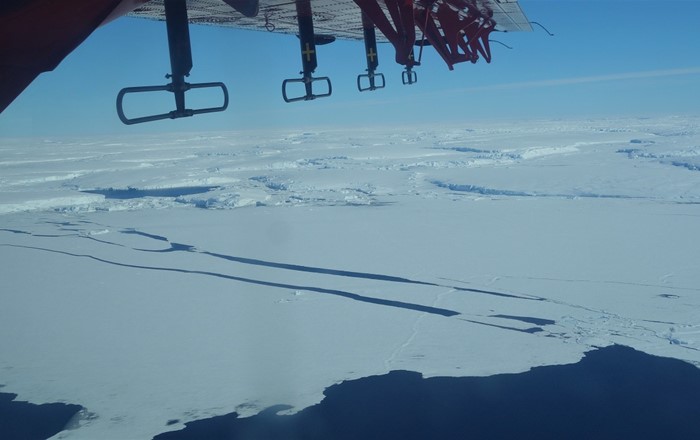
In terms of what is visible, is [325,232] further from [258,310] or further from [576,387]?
[576,387]

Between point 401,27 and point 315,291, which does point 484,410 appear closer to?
point 401,27

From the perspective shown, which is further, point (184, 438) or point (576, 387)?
point (576, 387)

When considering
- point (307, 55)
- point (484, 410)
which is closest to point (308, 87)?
point (307, 55)

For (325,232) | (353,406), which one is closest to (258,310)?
(353,406)

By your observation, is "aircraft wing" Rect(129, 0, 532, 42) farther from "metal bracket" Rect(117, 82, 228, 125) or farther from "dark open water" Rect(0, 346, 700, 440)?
"dark open water" Rect(0, 346, 700, 440)

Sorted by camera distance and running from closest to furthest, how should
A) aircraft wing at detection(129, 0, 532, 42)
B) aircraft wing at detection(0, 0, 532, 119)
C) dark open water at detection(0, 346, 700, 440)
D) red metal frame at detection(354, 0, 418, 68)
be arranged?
aircraft wing at detection(0, 0, 532, 119) → dark open water at detection(0, 346, 700, 440) → red metal frame at detection(354, 0, 418, 68) → aircraft wing at detection(129, 0, 532, 42)

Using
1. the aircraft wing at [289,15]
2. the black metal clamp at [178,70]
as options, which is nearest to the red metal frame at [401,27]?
the aircraft wing at [289,15]

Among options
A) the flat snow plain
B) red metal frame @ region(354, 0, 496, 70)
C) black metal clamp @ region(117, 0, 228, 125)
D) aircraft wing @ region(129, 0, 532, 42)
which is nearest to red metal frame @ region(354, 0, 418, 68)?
red metal frame @ region(354, 0, 496, 70)
